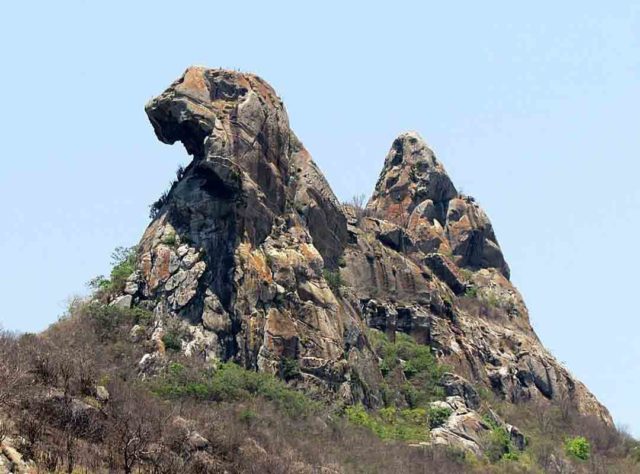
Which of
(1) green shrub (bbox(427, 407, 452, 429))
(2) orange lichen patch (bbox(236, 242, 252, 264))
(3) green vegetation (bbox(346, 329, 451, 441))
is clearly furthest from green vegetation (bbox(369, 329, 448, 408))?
(2) orange lichen patch (bbox(236, 242, 252, 264))

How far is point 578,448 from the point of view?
8644cm

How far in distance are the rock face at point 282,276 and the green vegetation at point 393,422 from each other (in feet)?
4.47

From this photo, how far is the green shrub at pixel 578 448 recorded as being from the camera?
3381 inches

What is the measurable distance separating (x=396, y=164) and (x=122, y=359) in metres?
53.9

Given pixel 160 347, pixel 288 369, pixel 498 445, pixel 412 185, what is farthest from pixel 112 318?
pixel 412 185

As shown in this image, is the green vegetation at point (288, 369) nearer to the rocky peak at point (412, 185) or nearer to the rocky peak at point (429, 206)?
the rocky peak at point (429, 206)

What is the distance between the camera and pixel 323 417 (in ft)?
229

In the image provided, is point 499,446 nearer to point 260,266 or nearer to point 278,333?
point 278,333

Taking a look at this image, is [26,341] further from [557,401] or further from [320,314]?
[557,401]

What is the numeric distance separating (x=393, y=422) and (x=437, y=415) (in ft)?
11.8

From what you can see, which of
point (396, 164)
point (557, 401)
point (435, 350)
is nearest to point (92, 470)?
point (435, 350)

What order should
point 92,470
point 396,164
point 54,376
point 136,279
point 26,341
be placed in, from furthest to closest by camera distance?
point 396,164 < point 136,279 < point 26,341 < point 54,376 < point 92,470

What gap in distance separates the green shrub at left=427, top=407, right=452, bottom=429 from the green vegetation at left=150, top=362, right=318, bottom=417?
441 inches

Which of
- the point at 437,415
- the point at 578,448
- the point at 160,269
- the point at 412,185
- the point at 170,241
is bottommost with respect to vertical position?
the point at 437,415
